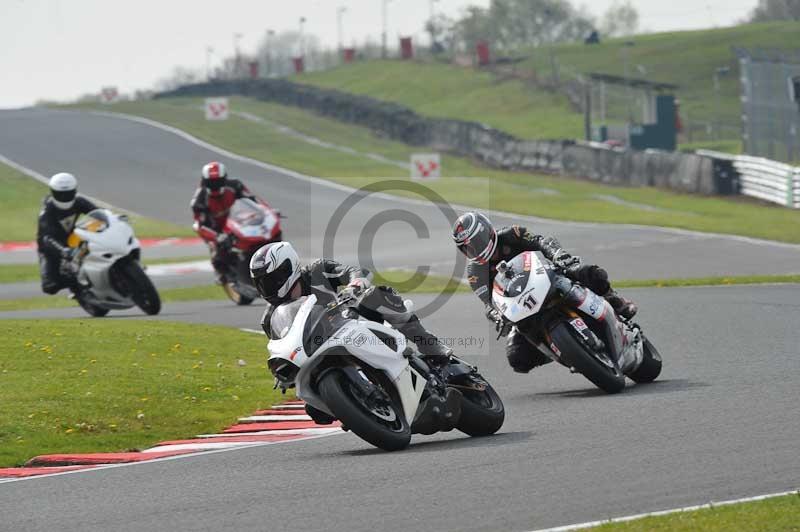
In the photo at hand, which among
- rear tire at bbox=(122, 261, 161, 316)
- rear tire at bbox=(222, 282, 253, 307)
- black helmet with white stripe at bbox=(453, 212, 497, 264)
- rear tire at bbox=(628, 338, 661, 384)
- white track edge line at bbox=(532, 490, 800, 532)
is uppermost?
black helmet with white stripe at bbox=(453, 212, 497, 264)

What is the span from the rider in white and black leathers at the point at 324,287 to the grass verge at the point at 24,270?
2048cm

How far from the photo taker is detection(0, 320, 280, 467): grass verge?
1069 cm

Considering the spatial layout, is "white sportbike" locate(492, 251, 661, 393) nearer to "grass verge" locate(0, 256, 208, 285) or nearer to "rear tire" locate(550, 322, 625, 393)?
"rear tire" locate(550, 322, 625, 393)

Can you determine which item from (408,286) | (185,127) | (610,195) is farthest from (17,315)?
(185,127)

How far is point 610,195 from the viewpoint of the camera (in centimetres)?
4062

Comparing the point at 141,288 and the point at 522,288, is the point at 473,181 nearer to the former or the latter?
the point at 141,288

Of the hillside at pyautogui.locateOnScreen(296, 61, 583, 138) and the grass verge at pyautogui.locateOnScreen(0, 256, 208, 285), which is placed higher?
the hillside at pyautogui.locateOnScreen(296, 61, 583, 138)

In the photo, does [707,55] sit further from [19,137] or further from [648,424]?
[648,424]

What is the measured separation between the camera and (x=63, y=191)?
19516 millimetres

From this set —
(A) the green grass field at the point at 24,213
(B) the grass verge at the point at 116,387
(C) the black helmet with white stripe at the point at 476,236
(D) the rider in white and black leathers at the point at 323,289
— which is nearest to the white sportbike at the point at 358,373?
(D) the rider in white and black leathers at the point at 323,289

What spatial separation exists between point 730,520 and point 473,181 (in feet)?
132

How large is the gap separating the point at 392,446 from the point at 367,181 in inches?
1497

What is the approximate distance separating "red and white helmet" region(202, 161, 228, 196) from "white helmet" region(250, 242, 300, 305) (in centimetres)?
1160

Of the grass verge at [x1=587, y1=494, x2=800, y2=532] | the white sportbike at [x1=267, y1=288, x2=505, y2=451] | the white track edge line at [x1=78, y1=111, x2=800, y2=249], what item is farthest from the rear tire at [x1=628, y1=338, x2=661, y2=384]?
the white track edge line at [x1=78, y1=111, x2=800, y2=249]
